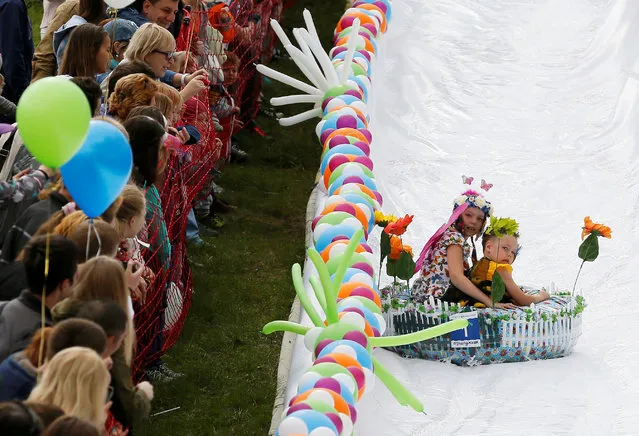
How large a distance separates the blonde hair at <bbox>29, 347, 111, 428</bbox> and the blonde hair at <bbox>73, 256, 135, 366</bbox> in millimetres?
459

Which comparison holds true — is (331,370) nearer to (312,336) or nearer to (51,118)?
(312,336)

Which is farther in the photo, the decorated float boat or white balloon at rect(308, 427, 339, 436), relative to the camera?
the decorated float boat

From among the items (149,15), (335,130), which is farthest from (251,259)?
(149,15)

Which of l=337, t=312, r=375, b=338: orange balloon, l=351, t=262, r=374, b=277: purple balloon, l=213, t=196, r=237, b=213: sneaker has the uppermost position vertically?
l=351, t=262, r=374, b=277: purple balloon

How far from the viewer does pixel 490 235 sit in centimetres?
586

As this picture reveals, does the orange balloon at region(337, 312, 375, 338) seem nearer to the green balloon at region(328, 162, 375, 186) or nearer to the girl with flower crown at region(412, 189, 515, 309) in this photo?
the girl with flower crown at region(412, 189, 515, 309)

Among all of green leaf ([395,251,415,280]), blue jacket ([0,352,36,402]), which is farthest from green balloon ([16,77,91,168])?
green leaf ([395,251,415,280])

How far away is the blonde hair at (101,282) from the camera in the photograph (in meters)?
3.64

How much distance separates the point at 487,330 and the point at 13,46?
123 inches

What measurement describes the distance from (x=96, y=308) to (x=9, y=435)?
73cm

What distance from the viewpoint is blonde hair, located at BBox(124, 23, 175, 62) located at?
5.66 meters

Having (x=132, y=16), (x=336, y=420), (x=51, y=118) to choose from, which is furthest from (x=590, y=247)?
(x=51, y=118)

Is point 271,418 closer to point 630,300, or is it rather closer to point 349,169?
point 349,169

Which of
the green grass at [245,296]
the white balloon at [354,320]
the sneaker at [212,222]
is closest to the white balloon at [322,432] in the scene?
the white balloon at [354,320]
